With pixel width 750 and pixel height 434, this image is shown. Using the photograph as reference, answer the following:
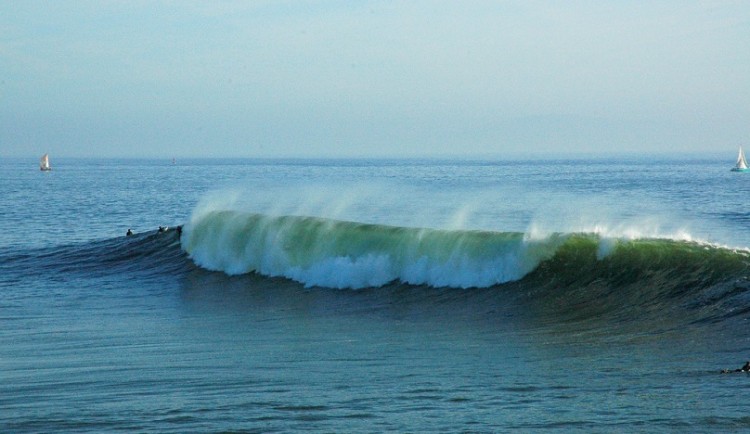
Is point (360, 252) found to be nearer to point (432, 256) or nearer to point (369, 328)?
point (432, 256)

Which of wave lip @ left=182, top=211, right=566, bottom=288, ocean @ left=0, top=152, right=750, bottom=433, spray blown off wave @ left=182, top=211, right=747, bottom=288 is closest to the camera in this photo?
ocean @ left=0, top=152, right=750, bottom=433

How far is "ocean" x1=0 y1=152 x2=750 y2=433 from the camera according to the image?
8945 mm

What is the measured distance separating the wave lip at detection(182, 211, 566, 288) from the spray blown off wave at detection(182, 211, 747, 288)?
24mm

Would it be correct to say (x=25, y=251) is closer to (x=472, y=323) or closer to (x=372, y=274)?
(x=372, y=274)

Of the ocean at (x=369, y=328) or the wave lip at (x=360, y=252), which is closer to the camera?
the ocean at (x=369, y=328)

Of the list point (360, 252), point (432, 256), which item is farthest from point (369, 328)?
point (360, 252)

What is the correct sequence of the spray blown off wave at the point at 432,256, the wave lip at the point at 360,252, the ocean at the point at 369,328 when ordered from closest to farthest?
1. the ocean at the point at 369,328
2. the spray blown off wave at the point at 432,256
3. the wave lip at the point at 360,252

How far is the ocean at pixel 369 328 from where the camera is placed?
29.3 feet

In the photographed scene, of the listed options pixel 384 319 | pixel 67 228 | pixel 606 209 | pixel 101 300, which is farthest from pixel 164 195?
pixel 384 319

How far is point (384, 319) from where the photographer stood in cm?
1605

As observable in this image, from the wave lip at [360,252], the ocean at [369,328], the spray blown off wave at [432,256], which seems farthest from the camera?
the wave lip at [360,252]

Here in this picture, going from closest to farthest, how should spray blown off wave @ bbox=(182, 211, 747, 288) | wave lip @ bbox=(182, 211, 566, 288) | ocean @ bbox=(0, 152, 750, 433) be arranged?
1. ocean @ bbox=(0, 152, 750, 433)
2. spray blown off wave @ bbox=(182, 211, 747, 288)
3. wave lip @ bbox=(182, 211, 566, 288)

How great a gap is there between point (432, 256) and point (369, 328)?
5493 mm

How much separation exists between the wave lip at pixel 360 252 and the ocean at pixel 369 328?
0.06 metres
